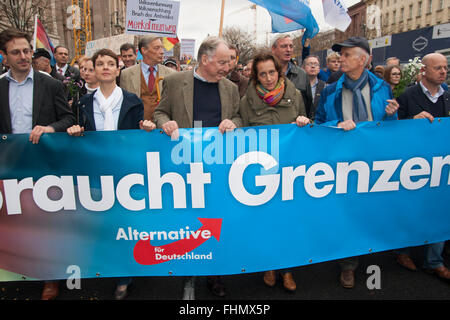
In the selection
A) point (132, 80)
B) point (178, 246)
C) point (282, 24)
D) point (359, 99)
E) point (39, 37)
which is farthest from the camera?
point (39, 37)

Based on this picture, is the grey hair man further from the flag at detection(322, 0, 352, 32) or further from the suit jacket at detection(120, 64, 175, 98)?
the suit jacket at detection(120, 64, 175, 98)

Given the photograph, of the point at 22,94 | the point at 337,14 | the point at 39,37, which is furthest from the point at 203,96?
the point at 39,37

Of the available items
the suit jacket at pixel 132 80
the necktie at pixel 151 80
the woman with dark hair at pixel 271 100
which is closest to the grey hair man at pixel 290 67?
the woman with dark hair at pixel 271 100

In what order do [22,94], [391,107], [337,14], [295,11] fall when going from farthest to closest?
[337,14]
[295,11]
[391,107]
[22,94]

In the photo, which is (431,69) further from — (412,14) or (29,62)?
(412,14)

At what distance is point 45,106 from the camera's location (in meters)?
2.89

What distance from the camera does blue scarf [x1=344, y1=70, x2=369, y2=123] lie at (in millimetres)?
3088

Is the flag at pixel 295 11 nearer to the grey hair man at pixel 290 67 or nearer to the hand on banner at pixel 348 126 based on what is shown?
the grey hair man at pixel 290 67

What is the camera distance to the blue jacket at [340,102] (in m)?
3.07

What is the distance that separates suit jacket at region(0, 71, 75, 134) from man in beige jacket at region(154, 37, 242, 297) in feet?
2.59

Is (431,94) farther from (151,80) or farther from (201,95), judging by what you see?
(151,80)

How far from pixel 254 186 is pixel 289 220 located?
42 centimetres

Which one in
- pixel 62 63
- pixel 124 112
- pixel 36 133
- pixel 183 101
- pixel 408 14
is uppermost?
pixel 408 14

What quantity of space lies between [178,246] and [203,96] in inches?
52.6
